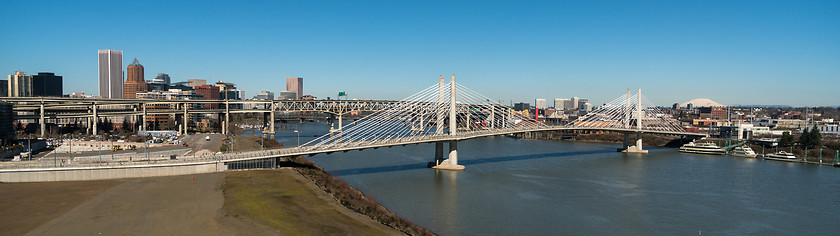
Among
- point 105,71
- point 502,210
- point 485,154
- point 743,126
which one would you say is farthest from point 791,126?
point 105,71

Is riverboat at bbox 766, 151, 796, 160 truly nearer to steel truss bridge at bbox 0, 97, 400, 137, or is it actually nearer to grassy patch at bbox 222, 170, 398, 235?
steel truss bridge at bbox 0, 97, 400, 137

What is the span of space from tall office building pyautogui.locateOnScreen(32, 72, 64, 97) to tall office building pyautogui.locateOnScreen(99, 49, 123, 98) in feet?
114

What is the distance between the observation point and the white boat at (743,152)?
146ft

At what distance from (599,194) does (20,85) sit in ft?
388

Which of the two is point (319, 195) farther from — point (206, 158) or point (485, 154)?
point (485, 154)

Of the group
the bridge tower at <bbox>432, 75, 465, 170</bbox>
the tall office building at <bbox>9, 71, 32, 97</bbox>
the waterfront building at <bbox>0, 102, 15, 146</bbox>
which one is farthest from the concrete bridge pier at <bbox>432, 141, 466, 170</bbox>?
the tall office building at <bbox>9, 71, 32, 97</bbox>

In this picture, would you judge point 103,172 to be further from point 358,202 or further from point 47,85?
point 47,85

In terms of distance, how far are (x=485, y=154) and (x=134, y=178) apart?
27814 millimetres

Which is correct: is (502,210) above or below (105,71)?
below

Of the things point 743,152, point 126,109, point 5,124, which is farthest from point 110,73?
point 743,152

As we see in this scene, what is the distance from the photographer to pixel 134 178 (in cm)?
2362

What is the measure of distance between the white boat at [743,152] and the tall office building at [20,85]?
120037 millimetres

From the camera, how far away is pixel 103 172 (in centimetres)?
2352

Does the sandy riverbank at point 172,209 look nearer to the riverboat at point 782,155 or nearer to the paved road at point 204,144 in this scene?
the paved road at point 204,144
